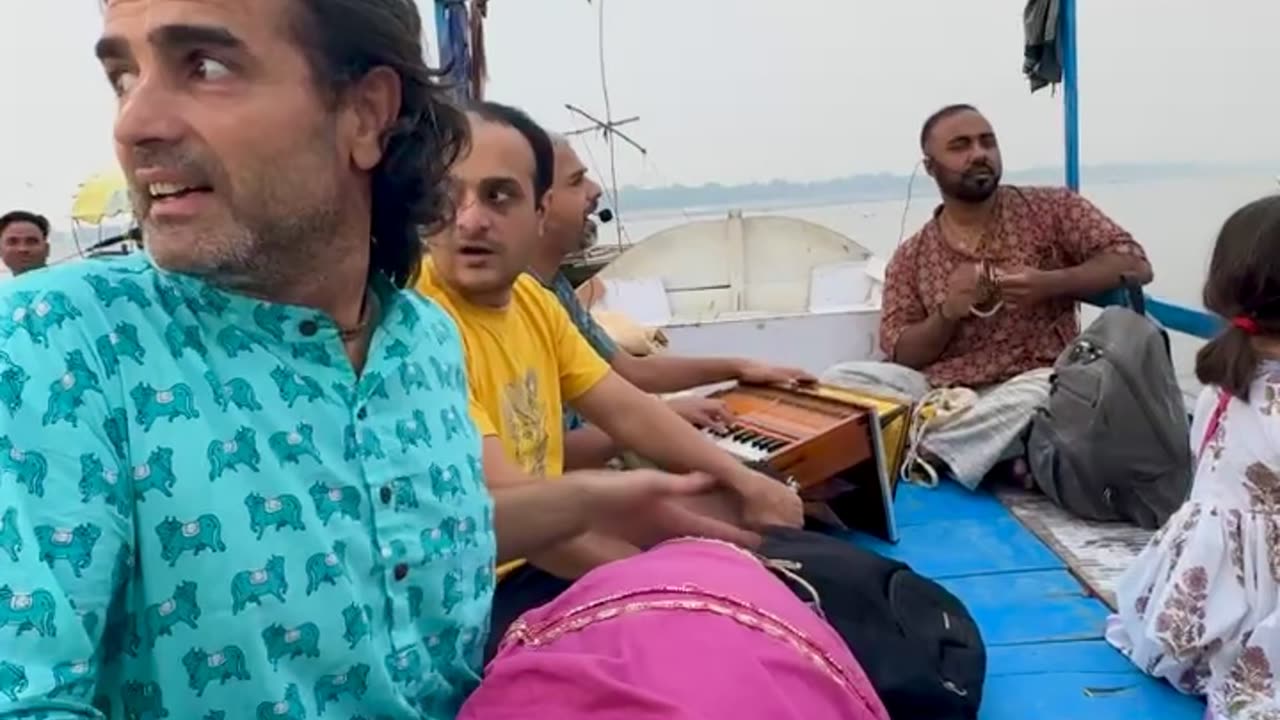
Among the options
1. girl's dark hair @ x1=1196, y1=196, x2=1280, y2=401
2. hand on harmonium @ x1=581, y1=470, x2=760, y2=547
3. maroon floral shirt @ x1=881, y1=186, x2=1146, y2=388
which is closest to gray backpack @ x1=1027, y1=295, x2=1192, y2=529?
maroon floral shirt @ x1=881, y1=186, x2=1146, y2=388

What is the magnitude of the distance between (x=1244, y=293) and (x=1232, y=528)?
39 centimetres

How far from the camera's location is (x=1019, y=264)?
3.46 metres

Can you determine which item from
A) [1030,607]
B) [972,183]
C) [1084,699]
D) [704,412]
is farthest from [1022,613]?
[972,183]

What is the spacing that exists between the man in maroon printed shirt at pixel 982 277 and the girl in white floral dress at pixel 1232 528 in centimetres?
118

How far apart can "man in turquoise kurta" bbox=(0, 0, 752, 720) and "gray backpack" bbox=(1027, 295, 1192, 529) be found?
6.74 ft

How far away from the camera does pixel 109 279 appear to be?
79 centimetres

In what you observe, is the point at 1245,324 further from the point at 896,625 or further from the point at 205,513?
the point at 205,513

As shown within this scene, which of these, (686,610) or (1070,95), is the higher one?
Result: (1070,95)

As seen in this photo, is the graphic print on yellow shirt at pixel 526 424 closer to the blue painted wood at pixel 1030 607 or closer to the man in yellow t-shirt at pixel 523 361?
the man in yellow t-shirt at pixel 523 361

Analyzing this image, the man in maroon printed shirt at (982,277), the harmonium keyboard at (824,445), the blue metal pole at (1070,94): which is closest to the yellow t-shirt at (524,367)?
the harmonium keyboard at (824,445)

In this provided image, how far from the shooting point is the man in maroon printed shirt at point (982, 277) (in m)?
3.30

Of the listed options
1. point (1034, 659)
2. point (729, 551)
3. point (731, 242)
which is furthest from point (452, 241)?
point (731, 242)

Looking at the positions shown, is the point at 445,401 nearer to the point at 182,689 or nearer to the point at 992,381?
the point at 182,689

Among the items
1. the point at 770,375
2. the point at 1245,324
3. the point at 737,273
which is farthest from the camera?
the point at 737,273
